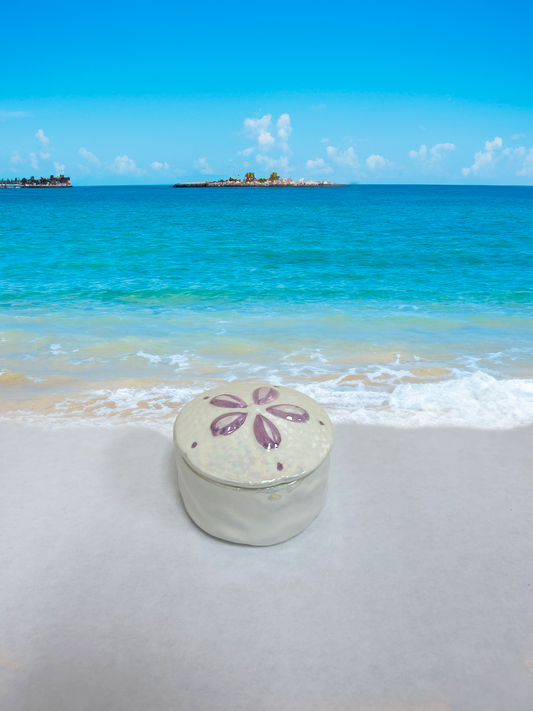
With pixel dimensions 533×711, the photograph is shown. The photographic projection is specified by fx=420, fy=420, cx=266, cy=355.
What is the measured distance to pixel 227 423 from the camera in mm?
2977

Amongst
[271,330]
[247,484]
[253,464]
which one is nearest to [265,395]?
[253,464]

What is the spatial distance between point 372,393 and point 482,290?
812 cm

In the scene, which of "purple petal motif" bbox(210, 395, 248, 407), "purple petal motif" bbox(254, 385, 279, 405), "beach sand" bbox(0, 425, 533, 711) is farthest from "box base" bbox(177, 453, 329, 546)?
"purple petal motif" bbox(254, 385, 279, 405)

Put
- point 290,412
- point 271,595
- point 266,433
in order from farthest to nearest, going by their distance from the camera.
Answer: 1. point 290,412
2. point 266,433
3. point 271,595

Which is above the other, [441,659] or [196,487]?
[196,487]

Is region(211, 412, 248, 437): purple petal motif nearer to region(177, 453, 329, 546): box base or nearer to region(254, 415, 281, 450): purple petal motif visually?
region(254, 415, 281, 450): purple petal motif

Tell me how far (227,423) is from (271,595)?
1166 mm

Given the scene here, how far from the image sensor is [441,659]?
2.44 m

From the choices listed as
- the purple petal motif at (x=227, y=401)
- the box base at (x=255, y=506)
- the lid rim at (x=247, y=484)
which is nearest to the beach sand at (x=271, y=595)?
the box base at (x=255, y=506)

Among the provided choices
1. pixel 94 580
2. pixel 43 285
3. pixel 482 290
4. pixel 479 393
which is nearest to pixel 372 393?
pixel 479 393

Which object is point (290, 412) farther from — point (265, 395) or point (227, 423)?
point (227, 423)

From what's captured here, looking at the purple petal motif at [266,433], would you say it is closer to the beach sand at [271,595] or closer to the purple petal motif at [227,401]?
the purple petal motif at [227,401]

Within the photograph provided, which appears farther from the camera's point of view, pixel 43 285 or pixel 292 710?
pixel 43 285

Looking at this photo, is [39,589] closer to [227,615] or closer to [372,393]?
[227,615]
